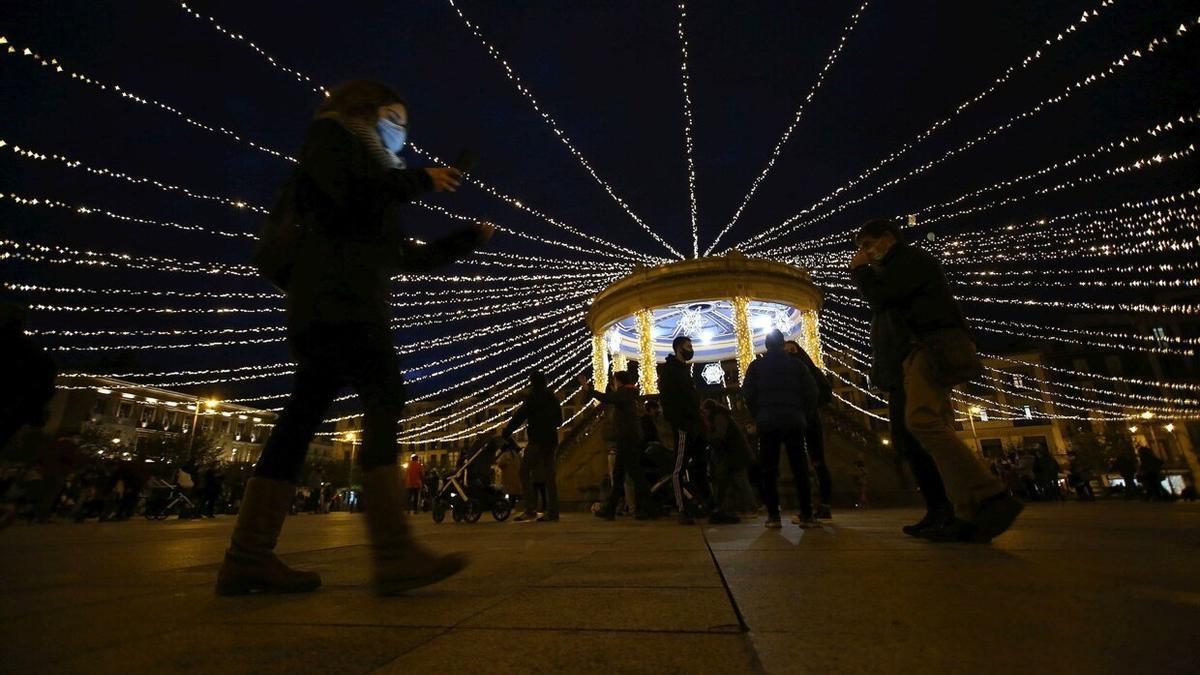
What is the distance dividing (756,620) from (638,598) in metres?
0.41

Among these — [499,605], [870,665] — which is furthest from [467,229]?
[870,665]

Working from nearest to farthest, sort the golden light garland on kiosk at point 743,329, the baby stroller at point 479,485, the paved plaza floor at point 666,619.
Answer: the paved plaza floor at point 666,619 < the baby stroller at point 479,485 < the golden light garland on kiosk at point 743,329

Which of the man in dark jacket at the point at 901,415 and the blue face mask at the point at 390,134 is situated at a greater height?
the blue face mask at the point at 390,134

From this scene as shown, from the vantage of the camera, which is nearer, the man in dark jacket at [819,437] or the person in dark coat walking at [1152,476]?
the man in dark jacket at [819,437]

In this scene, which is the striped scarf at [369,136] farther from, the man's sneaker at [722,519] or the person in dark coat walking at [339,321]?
the man's sneaker at [722,519]

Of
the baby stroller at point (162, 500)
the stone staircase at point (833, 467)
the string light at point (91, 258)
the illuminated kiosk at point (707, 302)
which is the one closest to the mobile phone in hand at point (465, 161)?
the stone staircase at point (833, 467)

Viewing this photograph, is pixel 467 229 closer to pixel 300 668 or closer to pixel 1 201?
pixel 300 668

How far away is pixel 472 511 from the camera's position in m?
8.68

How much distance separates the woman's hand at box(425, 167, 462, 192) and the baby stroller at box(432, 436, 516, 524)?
6739 millimetres

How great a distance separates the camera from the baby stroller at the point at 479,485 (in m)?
8.60

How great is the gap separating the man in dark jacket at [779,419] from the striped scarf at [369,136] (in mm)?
3982

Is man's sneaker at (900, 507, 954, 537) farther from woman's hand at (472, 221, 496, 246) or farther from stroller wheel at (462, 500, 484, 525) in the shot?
stroller wheel at (462, 500, 484, 525)

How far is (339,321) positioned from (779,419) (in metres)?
4.12

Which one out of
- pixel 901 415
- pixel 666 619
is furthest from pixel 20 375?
pixel 901 415
